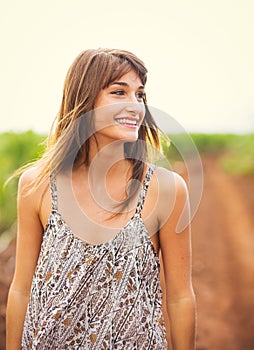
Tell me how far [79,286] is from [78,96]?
1.73 feet

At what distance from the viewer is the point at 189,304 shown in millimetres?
1988

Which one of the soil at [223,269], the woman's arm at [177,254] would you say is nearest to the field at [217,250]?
the soil at [223,269]

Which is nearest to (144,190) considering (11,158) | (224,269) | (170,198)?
(170,198)

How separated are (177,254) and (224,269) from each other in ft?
10.9

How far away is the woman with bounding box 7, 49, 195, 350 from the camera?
6.32 feet

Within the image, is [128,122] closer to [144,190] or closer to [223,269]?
[144,190]

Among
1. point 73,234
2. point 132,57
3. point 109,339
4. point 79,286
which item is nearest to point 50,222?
point 73,234

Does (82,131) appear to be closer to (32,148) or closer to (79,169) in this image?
(79,169)

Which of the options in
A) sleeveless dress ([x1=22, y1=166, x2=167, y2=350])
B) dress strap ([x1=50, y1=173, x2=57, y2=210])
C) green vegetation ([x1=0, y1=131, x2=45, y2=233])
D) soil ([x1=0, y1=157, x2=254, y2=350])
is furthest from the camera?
green vegetation ([x1=0, y1=131, x2=45, y2=233])

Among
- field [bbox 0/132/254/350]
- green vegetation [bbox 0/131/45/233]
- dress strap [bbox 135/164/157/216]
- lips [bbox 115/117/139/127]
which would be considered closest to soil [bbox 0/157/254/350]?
field [bbox 0/132/254/350]

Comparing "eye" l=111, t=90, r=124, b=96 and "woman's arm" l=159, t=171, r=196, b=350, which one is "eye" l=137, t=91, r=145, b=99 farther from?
"woman's arm" l=159, t=171, r=196, b=350

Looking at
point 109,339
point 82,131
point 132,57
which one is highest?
point 132,57

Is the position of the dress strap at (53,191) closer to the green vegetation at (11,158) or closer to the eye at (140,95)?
the eye at (140,95)

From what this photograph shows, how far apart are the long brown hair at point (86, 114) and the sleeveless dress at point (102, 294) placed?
0.53 feet
